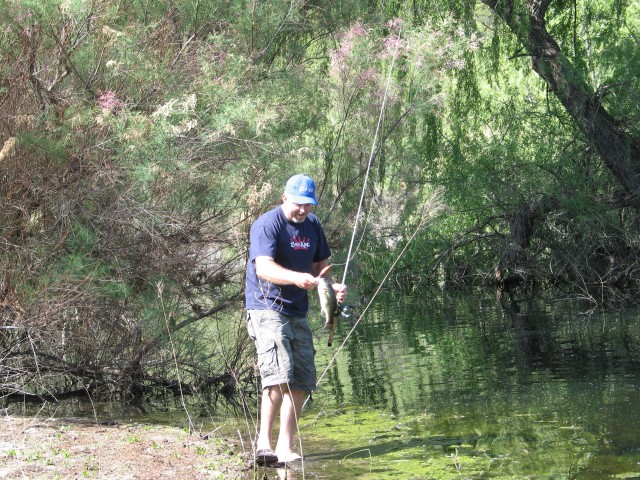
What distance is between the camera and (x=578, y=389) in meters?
8.23

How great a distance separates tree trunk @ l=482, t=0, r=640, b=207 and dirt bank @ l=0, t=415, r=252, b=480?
828cm

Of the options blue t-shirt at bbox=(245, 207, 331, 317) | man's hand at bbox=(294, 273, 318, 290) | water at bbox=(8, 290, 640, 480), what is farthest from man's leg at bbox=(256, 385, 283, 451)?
man's hand at bbox=(294, 273, 318, 290)

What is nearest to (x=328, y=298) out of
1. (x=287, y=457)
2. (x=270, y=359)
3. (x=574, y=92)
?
(x=270, y=359)

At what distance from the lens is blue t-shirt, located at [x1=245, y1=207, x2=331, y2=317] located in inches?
246

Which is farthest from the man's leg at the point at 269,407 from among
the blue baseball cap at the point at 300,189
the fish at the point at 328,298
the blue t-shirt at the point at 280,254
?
the blue baseball cap at the point at 300,189

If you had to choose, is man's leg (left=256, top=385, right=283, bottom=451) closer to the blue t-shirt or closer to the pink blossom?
the blue t-shirt

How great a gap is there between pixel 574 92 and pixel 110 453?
942 centimetres

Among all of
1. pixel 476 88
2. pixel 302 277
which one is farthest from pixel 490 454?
pixel 476 88

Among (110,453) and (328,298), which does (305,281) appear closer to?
(328,298)

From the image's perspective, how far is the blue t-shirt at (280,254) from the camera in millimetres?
6250

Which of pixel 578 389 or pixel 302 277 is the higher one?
pixel 302 277

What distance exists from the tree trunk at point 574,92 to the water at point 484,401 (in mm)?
2137

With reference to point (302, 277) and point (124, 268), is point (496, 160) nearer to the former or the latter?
point (124, 268)

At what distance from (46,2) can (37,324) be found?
2387 millimetres
